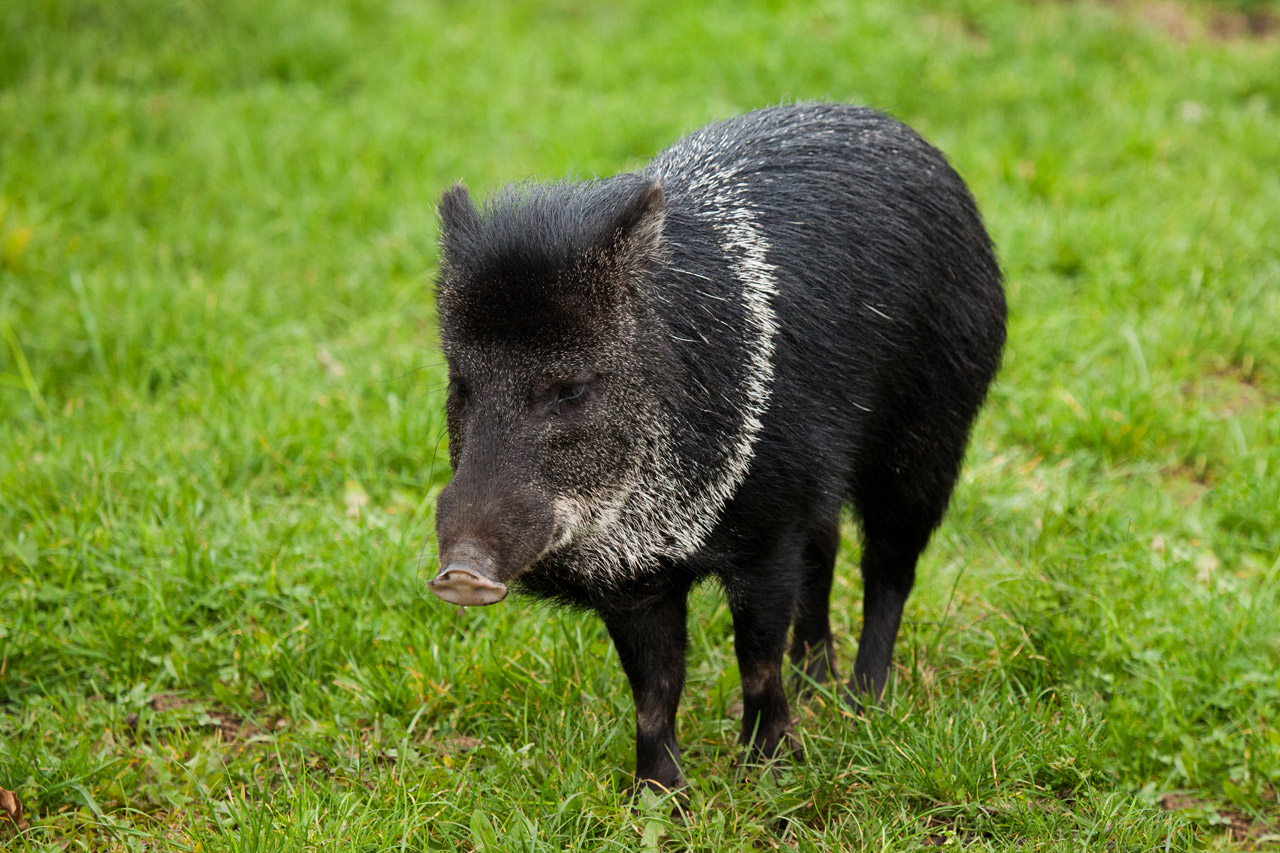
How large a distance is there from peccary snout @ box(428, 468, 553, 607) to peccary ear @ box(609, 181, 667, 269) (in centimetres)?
59

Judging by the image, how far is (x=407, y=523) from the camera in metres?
4.15

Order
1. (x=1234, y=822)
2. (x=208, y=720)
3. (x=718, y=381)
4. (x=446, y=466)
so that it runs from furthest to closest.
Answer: (x=446, y=466) → (x=208, y=720) → (x=1234, y=822) → (x=718, y=381)

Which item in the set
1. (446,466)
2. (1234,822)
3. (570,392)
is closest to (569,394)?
(570,392)

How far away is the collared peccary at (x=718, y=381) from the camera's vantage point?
267 centimetres

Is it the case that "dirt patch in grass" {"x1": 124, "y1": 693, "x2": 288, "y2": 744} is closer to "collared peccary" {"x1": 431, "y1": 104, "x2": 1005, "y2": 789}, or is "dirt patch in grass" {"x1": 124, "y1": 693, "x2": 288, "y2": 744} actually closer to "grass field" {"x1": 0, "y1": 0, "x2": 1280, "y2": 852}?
"grass field" {"x1": 0, "y1": 0, "x2": 1280, "y2": 852}

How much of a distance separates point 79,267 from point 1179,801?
16.1 feet

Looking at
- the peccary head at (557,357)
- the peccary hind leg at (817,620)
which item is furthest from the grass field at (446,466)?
the peccary head at (557,357)

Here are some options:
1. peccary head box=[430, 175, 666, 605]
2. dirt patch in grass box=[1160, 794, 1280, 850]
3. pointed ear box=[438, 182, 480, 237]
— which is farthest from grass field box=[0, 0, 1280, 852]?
pointed ear box=[438, 182, 480, 237]

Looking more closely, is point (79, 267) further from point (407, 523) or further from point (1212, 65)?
point (1212, 65)

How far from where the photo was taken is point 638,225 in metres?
2.72

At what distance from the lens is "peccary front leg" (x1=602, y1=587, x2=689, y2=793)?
299 cm

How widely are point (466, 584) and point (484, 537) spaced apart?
0.41 ft

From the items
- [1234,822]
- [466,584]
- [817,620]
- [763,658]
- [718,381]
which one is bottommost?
[1234,822]

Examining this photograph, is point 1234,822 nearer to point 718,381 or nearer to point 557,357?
point 718,381
